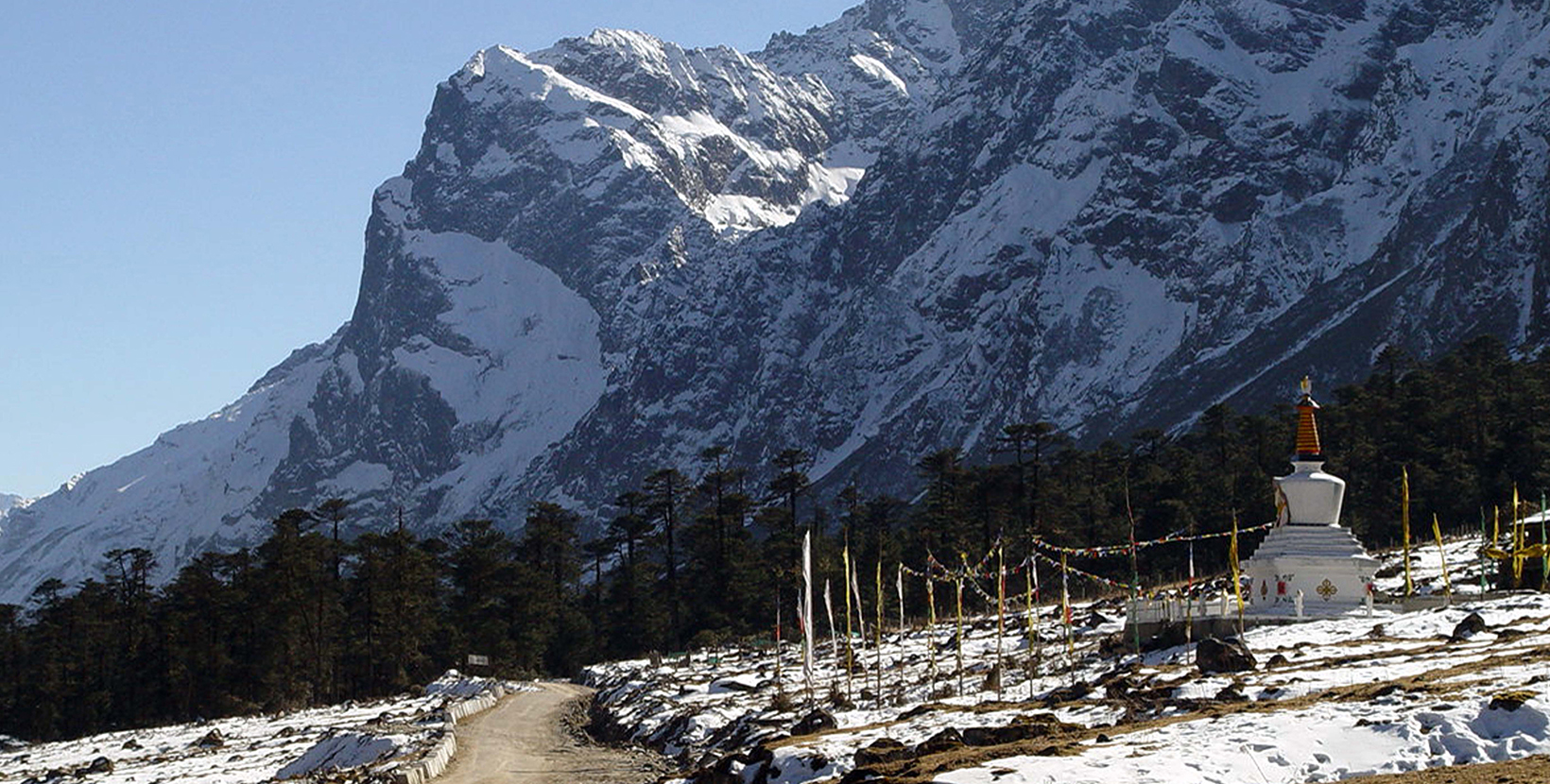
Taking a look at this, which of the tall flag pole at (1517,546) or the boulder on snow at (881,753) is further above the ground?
the tall flag pole at (1517,546)

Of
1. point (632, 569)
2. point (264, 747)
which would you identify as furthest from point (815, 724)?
point (632, 569)

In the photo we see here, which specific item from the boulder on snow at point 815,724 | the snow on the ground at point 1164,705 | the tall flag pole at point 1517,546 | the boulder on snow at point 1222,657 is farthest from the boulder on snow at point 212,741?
the tall flag pole at point 1517,546

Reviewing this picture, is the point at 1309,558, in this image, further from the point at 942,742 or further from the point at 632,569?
the point at 632,569

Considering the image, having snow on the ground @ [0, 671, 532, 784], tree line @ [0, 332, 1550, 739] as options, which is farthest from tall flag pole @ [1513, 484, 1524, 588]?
tree line @ [0, 332, 1550, 739]

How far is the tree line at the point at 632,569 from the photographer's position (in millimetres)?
101312

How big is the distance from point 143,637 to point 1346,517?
6886 centimetres

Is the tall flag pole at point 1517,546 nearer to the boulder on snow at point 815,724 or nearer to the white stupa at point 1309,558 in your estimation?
the white stupa at point 1309,558

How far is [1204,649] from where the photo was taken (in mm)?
41812

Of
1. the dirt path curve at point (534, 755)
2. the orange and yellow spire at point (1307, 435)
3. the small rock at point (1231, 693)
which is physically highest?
the orange and yellow spire at point (1307, 435)

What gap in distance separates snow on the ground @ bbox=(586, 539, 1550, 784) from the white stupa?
1537mm

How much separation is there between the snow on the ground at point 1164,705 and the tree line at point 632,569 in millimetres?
38866

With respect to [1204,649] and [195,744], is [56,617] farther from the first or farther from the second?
[1204,649]

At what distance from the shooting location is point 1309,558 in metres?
55.3

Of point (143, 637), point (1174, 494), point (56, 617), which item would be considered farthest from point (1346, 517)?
point (56, 617)
